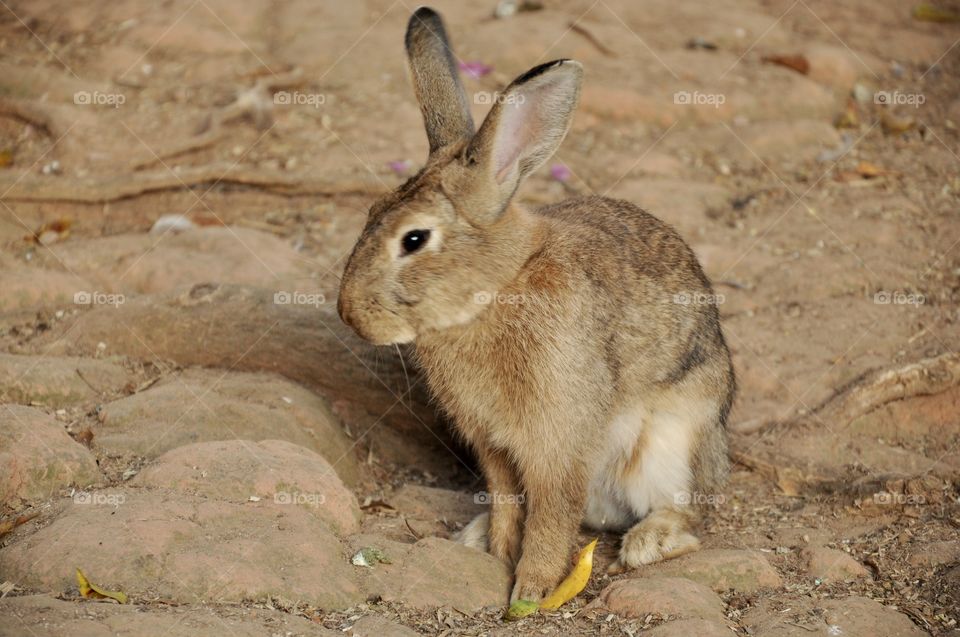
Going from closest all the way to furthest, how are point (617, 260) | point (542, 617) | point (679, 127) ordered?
point (542, 617)
point (617, 260)
point (679, 127)

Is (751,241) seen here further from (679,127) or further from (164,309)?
(164,309)

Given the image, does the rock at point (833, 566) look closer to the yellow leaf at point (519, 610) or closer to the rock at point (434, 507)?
the yellow leaf at point (519, 610)

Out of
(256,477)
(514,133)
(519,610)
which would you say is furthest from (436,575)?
(514,133)

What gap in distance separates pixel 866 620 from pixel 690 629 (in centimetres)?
69

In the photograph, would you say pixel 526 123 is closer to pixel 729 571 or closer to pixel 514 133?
pixel 514 133

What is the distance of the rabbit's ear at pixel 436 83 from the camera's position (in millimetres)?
4762

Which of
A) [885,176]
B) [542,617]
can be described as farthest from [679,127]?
[542,617]

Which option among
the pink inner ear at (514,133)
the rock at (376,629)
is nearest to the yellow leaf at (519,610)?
the rock at (376,629)

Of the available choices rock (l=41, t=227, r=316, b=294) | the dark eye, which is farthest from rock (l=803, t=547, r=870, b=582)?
rock (l=41, t=227, r=316, b=294)

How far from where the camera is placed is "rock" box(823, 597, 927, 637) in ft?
13.3

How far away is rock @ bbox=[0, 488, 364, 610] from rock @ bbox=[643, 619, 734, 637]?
115cm

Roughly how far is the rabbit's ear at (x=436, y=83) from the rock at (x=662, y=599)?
202 cm

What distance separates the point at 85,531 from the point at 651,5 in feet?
25.5

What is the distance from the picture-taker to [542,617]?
4.39 metres
